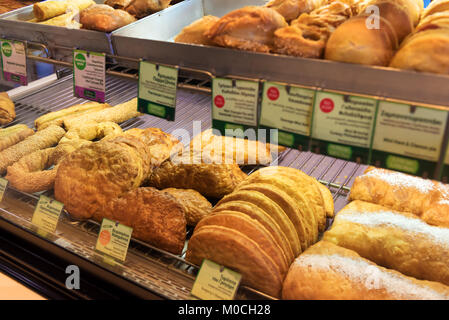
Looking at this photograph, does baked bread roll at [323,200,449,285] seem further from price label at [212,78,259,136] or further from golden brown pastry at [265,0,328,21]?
golden brown pastry at [265,0,328,21]

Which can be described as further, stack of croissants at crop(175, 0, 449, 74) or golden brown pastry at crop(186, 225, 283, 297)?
golden brown pastry at crop(186, 225, 283, 297)

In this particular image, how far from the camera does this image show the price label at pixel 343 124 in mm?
1073

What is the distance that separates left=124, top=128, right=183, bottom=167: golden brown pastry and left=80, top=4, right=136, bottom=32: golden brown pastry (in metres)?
0.63

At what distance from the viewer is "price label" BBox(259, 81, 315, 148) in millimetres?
1161

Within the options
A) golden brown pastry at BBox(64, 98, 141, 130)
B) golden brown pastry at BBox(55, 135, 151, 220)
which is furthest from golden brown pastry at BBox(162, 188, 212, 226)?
golden brown pastry at BBox(64, 98, 141, 130)

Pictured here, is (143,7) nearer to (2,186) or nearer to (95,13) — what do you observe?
(95,13)

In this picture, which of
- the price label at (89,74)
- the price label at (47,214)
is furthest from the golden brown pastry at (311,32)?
the price label at (47,214)

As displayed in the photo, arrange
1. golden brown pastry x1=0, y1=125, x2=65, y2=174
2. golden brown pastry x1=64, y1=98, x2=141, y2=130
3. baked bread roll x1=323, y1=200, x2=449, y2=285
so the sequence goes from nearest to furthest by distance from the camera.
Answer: baked bread roll x1=323, y1=200, x2=449, y2=285 < golden brown pastry x1=0, y1=125, x2=65, y2=174 < golden brown pastry x1=64, y1=98, x2=141, y2=130

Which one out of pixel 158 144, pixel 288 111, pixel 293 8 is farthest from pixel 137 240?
pixel 293 8

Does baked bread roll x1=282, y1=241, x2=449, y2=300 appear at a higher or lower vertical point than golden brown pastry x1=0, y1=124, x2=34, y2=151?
higher

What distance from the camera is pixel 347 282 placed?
47.9 inches

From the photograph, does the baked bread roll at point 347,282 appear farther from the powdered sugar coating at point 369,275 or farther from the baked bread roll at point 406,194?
the baked bread roll at point 406,194

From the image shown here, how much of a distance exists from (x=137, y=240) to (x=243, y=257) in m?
0.48
